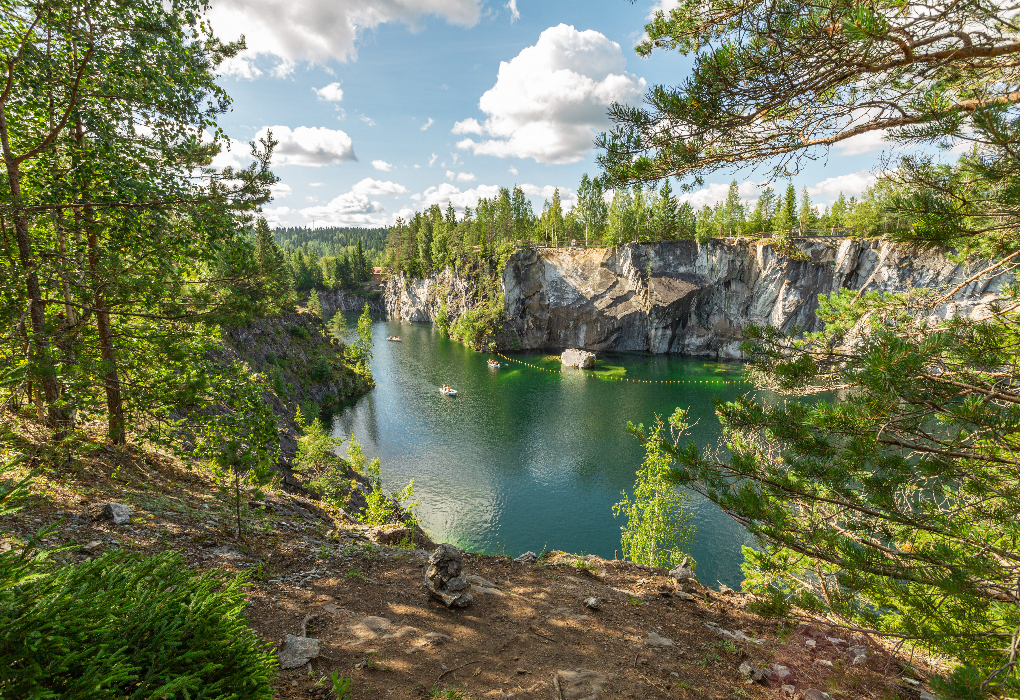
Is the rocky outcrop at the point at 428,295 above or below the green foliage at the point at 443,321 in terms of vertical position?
above

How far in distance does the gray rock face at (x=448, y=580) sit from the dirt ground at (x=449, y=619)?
0.18 m

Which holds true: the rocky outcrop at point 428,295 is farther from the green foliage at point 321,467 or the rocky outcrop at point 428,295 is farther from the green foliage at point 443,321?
the green foliage at point 321,467

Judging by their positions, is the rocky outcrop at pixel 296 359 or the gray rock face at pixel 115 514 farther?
the rocky outcrop at pixel 296 359

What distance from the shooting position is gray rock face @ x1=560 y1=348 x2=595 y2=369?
53938 mm

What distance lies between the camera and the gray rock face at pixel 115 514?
20.7 ft

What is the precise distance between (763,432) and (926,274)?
60.5 metres

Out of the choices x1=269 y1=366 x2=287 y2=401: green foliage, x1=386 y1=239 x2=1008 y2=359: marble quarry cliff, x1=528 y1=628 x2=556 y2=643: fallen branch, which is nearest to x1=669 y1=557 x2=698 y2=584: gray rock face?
x1=528 y1=628 x2=556 y2=643: fallen branch

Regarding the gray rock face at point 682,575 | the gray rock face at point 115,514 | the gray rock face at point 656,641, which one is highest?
the gray rock face at point 115,514

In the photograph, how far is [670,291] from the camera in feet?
191

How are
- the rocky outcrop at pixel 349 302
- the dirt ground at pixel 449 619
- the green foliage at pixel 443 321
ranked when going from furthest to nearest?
the rocky outcrop at pixel 349 302 → the green foliage at pixel 443 321 → the dirt ground at pixel 449 619

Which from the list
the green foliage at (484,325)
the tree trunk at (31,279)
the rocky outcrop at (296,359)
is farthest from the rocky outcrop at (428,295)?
the tree trunk at (31,279)

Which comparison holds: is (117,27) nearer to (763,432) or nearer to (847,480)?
(763,432)

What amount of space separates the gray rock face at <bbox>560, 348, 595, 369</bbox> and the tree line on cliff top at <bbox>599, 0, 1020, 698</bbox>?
48356 millimetres

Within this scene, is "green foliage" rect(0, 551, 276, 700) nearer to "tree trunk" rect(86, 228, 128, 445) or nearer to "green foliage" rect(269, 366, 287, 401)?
"tree trunk" rect(86, 228, 128, 445)
